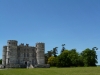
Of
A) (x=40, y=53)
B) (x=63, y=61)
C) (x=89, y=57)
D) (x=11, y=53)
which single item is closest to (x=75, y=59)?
(x=63, y=61)

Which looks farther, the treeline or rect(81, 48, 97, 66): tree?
rect(81, 48, 97, 66): tree

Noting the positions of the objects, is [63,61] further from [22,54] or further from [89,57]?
[22,54]

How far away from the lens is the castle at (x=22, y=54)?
74375 mm

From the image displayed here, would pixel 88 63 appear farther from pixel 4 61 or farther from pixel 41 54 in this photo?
pixel 4 61

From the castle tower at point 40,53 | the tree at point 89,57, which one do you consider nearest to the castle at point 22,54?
the castle tower at point 40,53

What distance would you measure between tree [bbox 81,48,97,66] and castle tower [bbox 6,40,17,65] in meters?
26.8

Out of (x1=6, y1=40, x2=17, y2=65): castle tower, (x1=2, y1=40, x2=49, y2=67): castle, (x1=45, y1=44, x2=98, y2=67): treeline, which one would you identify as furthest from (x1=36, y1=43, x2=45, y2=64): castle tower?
(x1=6, y1=40, x2=17, y2=65): castle tower

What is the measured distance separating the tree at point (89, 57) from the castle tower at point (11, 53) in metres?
26.8

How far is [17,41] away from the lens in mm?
76625

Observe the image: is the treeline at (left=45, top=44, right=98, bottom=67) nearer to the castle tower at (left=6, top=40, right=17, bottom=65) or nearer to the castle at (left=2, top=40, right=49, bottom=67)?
the castle at (left=2, top=40, right=49, bottom=67)

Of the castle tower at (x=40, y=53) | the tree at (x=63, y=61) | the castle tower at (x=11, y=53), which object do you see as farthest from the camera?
the castle tower at (x=40, y=53)

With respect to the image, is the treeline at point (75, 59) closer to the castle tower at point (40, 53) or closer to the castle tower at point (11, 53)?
the castle tower at point (40, 53)

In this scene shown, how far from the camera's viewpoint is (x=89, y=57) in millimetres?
79625

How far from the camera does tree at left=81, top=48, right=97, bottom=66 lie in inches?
3089
